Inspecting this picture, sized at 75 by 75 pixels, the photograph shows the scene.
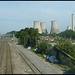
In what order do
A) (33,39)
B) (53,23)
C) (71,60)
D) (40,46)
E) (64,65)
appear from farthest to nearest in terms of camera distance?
(53,23) < (33,39) < (40,46) < (64,65) < (71,60)

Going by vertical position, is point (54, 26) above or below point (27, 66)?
above

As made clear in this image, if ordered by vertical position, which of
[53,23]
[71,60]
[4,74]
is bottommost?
[4,74]

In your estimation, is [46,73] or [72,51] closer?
[46,73]

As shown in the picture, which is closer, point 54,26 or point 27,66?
point 27,66

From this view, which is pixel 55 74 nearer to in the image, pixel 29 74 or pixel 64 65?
pixel 29 74

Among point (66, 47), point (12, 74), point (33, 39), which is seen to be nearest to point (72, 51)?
point (66, 47)

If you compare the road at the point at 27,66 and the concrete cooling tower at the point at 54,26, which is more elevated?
the concrete cooling tower at the point at 54,26

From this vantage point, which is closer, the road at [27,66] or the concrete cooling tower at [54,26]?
the road at [27,66]

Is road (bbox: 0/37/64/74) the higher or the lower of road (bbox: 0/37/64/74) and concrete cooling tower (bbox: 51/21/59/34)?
the lower

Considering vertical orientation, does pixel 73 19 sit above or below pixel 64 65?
above

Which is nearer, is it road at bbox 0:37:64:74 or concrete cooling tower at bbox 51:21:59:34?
road at bbox 0:37:64:74

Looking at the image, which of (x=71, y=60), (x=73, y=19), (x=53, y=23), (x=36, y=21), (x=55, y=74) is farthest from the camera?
(x=73, y=19)
